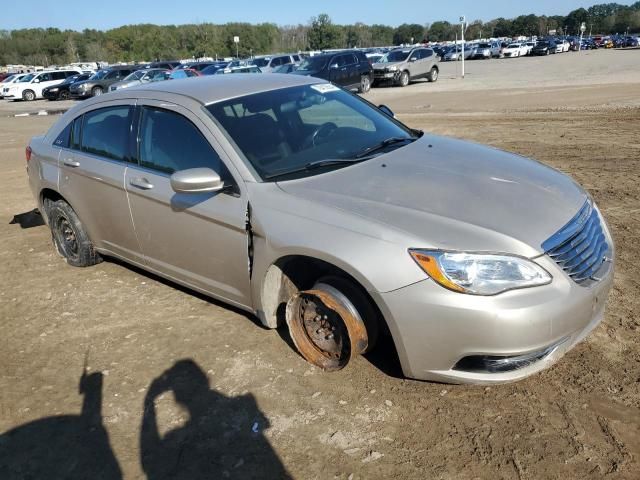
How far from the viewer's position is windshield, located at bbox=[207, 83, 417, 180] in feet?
11.7

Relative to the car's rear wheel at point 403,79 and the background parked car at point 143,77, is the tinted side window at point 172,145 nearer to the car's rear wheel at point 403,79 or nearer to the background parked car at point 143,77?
the car's rear wheel at point 403,79

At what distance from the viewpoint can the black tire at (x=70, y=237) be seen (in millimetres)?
5004

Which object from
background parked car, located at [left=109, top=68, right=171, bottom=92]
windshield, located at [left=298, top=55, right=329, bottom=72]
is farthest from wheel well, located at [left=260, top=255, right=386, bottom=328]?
background parked car, located at [left=109, top=68, right=171, bottom=92]

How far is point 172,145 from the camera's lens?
12.7 ft

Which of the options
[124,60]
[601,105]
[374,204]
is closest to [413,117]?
[601,105]

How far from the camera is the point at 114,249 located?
4664 millimetres

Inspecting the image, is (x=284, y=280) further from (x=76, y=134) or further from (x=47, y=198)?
(x=47, y=198)

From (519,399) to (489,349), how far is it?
1.77 ft

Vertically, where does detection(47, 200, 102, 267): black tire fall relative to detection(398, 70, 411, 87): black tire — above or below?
above

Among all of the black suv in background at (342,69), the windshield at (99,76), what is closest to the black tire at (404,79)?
the black suv in background at (342,69)

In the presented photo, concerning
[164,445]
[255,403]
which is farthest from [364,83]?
[164,445]

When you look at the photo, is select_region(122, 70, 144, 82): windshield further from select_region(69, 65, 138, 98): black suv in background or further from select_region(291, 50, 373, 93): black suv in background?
select_region(291, 50, 373, 93): black suv in background

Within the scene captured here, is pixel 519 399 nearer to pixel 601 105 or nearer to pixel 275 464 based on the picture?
pixel 275 464

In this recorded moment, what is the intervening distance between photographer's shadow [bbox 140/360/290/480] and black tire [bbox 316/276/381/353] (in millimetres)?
753
